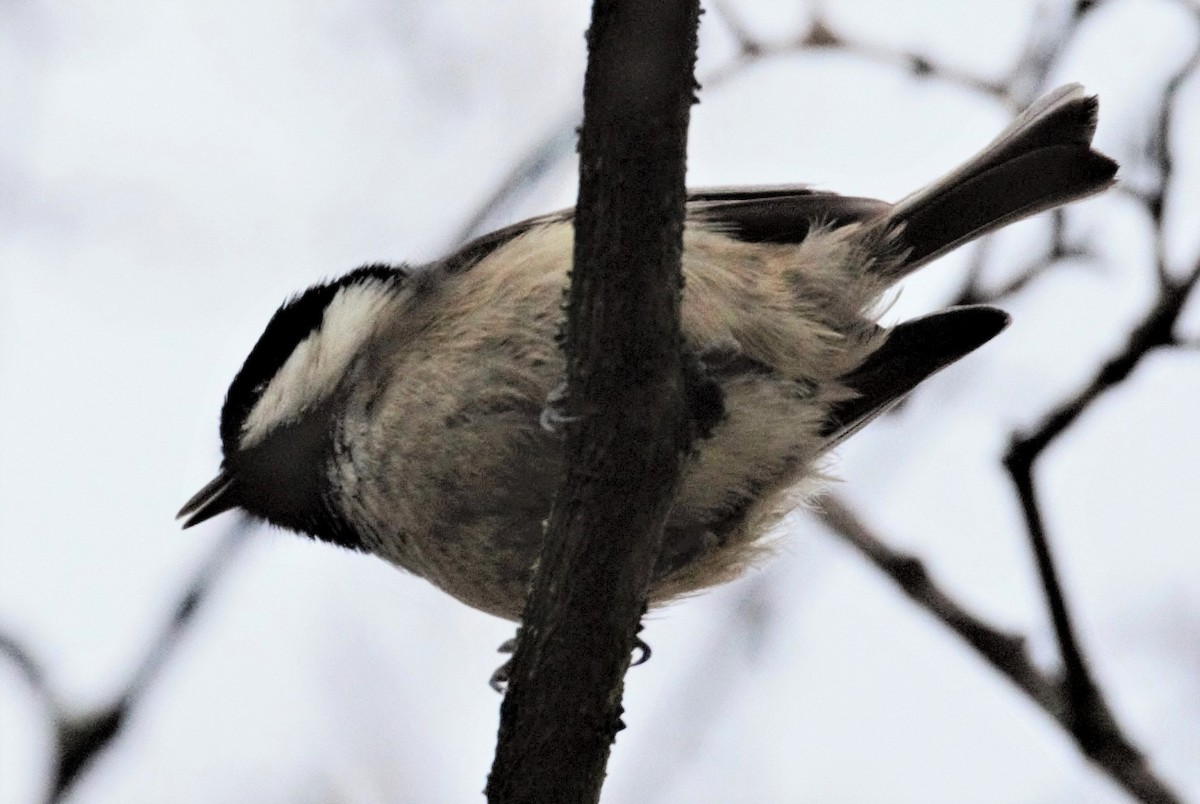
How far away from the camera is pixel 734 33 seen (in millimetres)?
4648

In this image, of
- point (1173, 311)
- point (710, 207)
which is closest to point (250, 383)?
point (710, 207)

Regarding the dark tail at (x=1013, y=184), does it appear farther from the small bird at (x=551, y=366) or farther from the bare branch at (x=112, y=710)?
the bare branch at (x=112, y=710)

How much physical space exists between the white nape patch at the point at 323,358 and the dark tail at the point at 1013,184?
1420 mm

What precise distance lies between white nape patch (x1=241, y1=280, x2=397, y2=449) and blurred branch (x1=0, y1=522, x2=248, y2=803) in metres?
0.54

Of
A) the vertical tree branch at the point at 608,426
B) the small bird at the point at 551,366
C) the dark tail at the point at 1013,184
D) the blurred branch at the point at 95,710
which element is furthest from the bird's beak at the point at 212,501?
the dark tail at the point at 1013,184

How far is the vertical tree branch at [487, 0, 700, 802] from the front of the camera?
223 cm

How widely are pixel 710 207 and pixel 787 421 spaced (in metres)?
0.64

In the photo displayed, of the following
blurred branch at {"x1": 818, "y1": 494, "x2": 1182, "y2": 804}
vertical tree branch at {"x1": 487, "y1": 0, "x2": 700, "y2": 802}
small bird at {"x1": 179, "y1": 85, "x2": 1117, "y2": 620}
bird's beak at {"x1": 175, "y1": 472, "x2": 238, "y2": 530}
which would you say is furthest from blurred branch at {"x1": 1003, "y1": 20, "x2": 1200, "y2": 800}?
bird's beak at {"x1": 175, "y1": 472, "x2": 238, "y2": 530}

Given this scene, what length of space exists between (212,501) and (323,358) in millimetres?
651

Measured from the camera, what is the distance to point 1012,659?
3.25 metres

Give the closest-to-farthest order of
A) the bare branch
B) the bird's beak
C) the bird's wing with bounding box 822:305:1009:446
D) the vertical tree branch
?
the vertical tree branch < the bare branch < the bird's wing with bounding box 822:305:1009:446 < the bird's beak

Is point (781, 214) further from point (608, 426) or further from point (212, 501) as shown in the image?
point (212, 501)

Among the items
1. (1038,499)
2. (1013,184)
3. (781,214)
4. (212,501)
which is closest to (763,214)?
(781,214)

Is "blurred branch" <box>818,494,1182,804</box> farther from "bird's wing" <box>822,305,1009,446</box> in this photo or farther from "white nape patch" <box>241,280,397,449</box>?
"white nape patch" <box>241,280,397,449</box>
